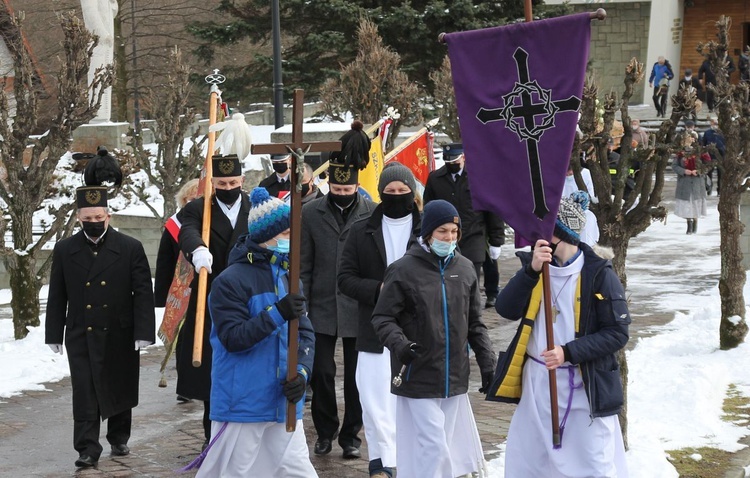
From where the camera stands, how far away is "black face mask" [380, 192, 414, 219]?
25.2ft

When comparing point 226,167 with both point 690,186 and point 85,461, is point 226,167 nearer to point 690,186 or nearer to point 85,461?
point 85,461

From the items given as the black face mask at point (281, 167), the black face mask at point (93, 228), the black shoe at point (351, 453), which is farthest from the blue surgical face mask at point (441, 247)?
the black face mask at point (281, 167)

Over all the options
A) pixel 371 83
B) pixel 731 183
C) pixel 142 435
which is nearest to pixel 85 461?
pixel 142 435

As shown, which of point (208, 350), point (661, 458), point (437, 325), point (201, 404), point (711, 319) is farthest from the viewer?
point (711, 319)

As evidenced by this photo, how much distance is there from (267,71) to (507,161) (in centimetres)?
2392

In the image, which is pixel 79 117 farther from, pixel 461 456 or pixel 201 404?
pixel 461 456

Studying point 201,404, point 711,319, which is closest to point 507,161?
point 201,404

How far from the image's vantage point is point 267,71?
96.5 ft

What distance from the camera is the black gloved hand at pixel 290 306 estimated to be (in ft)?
19.3

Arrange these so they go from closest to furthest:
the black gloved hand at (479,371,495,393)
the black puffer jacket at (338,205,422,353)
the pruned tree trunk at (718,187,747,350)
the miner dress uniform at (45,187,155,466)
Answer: the black gloved hand at (479,371,495,393) → the black puffer jacket at (338,205,422,353) → the miner dress uniform at (45,187,155,466) → the pruned tree trunk at (718,187,747,350)

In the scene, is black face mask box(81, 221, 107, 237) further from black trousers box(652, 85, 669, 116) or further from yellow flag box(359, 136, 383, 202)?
black trousers box(652, 85, 669, 116)

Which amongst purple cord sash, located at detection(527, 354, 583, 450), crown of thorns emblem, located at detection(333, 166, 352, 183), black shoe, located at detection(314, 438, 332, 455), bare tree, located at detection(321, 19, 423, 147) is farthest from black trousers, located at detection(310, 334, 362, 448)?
bare tree, located at detection(321, 19, 423, 147)

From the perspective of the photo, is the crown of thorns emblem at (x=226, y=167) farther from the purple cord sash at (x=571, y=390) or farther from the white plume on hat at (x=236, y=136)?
the purple cord sash at (x=571, y=390)

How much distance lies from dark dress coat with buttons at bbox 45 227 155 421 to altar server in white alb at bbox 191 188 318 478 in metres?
2.05
